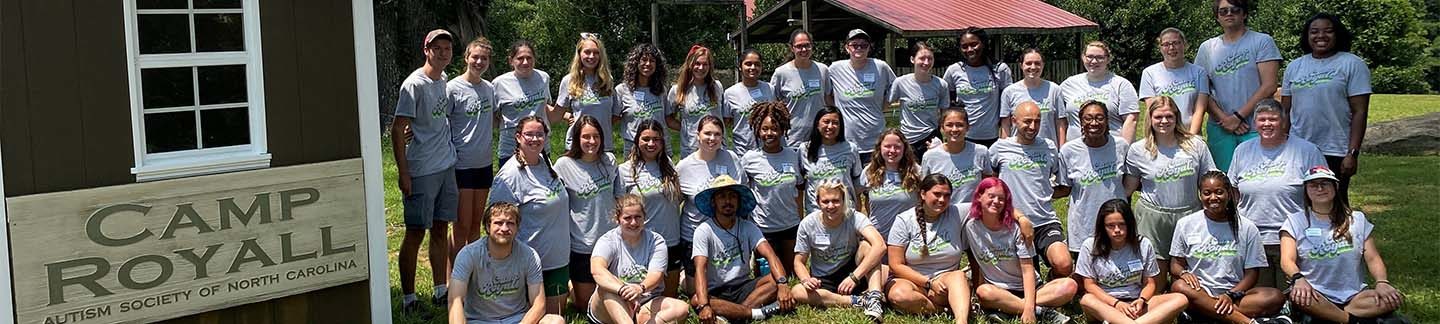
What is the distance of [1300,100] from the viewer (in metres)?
7.39

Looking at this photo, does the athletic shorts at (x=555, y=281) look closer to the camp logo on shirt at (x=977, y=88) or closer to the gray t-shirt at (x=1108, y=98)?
the camp logo on shirt at (x=977, y=88)

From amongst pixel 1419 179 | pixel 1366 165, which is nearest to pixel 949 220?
pixel 1419 179

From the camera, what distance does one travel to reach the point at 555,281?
6.77 m

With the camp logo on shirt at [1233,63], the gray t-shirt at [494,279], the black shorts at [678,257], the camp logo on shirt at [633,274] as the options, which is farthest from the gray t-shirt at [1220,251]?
the gray t-shirt at [494,279]

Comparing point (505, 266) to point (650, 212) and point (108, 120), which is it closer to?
point (650, 212)

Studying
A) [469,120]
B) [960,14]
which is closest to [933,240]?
[469,120]

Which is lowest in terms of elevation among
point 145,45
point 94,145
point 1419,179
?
point 1419,179

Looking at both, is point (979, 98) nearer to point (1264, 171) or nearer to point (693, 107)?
point (693, 107)

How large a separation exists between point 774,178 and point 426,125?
1990 millimetres

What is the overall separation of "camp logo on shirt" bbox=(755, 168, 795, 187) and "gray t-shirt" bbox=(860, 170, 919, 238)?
0.49 meters

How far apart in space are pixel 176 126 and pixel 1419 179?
1211 cm

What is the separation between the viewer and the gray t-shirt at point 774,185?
7.30 meters

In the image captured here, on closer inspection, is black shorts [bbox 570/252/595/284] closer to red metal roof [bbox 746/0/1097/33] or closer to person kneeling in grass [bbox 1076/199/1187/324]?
person kneeling in grass [bbox 1076/199/1187/324]

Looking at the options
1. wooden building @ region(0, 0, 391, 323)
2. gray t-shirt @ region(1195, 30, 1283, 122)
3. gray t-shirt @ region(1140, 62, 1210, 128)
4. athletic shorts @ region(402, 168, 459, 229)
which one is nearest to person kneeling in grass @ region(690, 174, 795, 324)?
athletic shorts @ region(402, 168, 459, 229)
